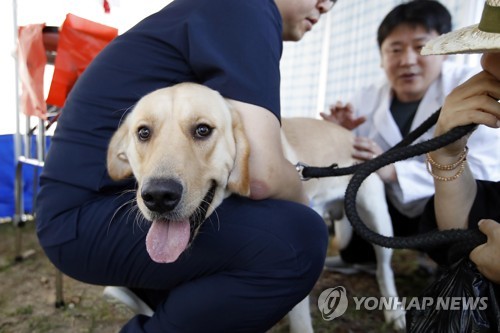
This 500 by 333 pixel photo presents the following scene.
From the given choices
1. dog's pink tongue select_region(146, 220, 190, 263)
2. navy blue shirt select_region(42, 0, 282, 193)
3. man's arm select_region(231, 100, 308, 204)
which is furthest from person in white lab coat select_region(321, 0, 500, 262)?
dog's pink tongue select_region(146, 220, 190, 263)

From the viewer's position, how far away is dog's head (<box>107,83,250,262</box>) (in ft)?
3.35

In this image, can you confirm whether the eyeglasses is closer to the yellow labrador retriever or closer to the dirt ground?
the yellow labrador retriever

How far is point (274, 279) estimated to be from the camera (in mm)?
1187

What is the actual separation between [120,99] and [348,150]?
57.0 inches

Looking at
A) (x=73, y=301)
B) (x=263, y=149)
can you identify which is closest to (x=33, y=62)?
(x=73, y=301)

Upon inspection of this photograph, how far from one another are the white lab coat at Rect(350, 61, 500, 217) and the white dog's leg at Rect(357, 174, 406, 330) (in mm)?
Answer: 99

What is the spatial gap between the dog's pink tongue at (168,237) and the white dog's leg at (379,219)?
131cm

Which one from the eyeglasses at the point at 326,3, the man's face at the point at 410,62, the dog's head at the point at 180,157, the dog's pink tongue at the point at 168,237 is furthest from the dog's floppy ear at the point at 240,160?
the man's face at the point at 410,62

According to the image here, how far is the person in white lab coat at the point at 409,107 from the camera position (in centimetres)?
200

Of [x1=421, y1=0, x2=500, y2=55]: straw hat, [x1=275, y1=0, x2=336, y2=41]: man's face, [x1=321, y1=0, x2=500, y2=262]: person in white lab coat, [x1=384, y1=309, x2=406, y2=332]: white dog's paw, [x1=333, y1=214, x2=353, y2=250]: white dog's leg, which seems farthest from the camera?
[x1=333, y1=214, x2=353, y2=250]: white dog's leg

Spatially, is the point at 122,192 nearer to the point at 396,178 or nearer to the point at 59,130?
the point at 59,130

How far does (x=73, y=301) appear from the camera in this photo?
6.69ft

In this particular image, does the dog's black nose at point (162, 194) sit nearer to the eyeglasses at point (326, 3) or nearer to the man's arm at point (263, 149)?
the man's arm at point (263, 149)

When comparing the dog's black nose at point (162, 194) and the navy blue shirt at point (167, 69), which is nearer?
the dog's black nose at point (162, 194)
